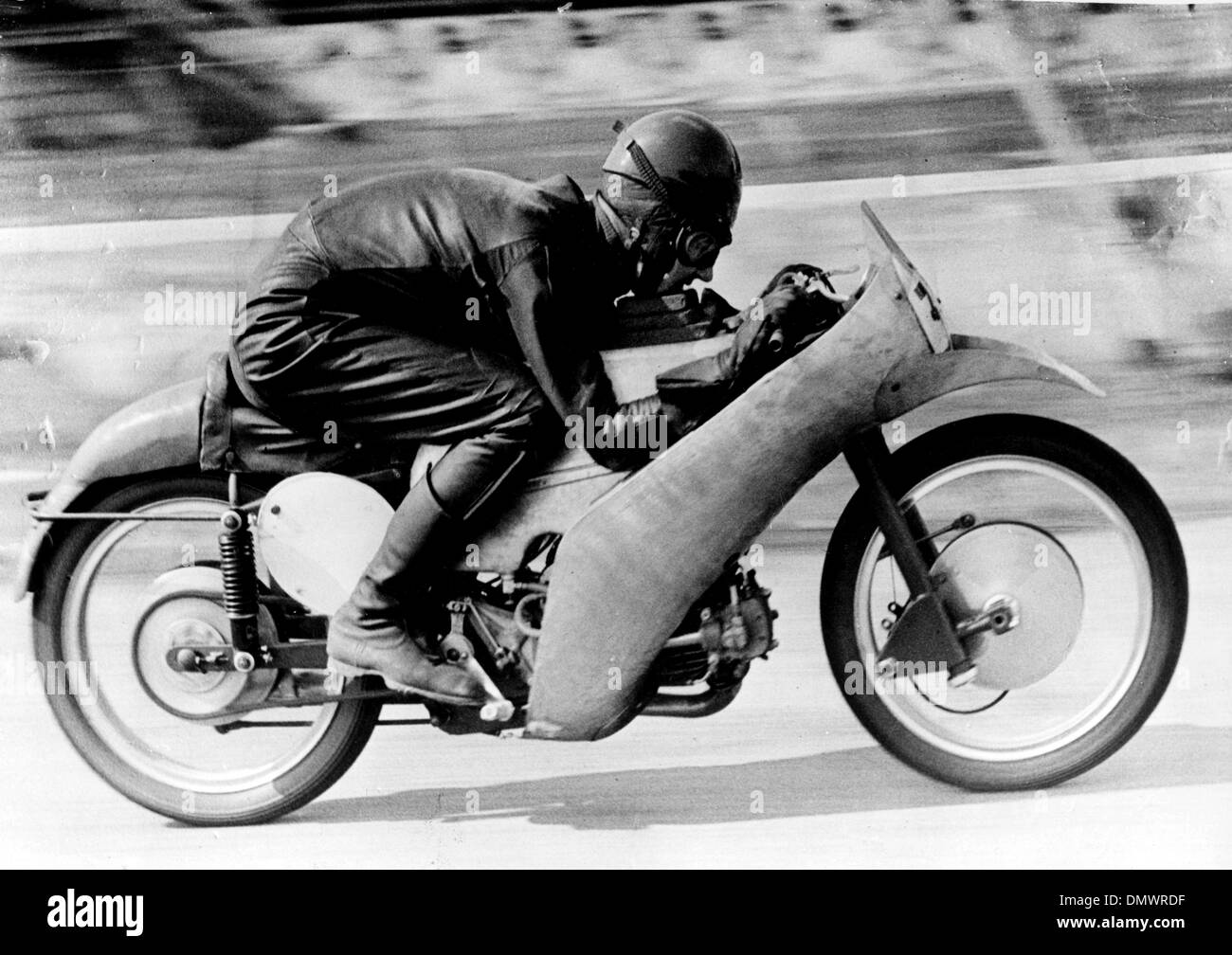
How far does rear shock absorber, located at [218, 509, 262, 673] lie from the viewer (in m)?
3.33

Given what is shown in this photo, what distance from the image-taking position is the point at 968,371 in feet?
10.7

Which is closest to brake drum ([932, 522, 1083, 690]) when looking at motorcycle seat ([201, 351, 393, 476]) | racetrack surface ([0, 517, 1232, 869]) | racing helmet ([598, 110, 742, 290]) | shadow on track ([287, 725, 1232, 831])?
racetrack surface ([0, 517, 1232, 869])

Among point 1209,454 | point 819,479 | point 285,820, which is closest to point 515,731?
point 285,820

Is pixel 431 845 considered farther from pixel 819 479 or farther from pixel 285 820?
pixel 819 479

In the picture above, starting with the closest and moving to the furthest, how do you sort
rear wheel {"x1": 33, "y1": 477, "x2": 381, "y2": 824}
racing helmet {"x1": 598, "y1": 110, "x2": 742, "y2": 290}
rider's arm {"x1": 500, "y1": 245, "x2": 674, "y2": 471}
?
1. rider's arm {"x1": 500, "y1": 245, "x2": 674, "y2": 471}
2. racing helmet {"x1": 598, "y1": 110, "x2": 742, "y2": 290}
3. rear wheel {"x1": 33, "y1": 477, "x2": 381, "y2": 824}

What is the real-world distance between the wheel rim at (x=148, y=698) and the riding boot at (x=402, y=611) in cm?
28

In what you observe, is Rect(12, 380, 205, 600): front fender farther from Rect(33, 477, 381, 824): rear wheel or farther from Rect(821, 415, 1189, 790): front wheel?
Rect(821, 415, 1189, 790): front wheel

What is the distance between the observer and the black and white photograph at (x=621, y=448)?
324 centimetres

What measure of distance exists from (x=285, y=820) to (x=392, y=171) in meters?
1.59
